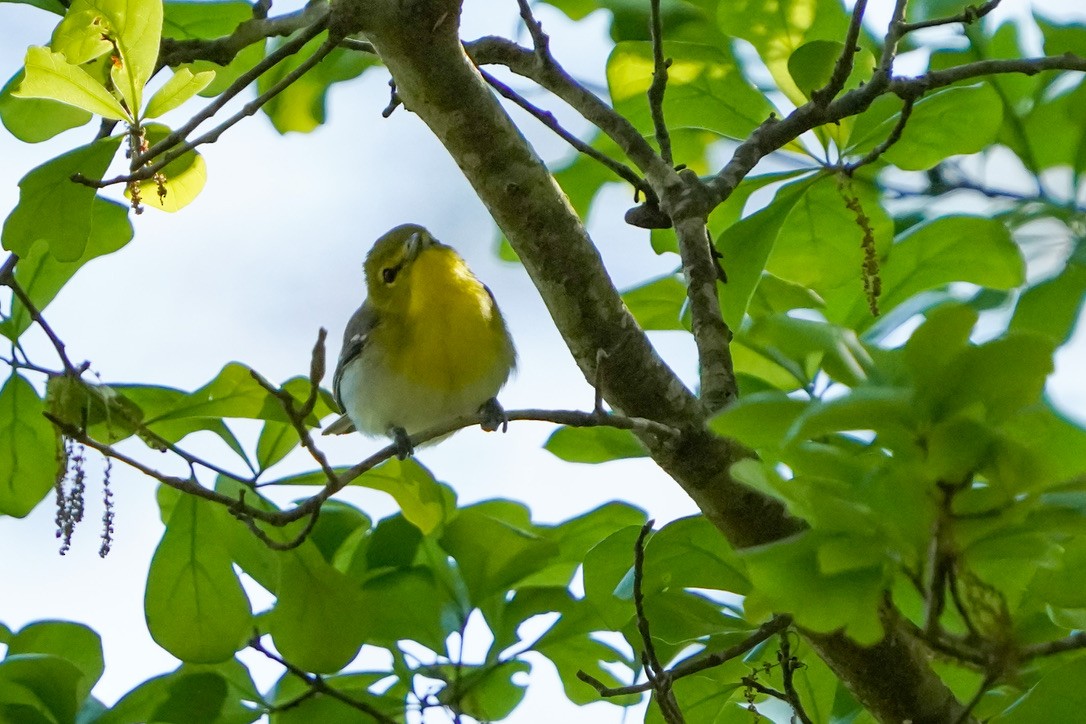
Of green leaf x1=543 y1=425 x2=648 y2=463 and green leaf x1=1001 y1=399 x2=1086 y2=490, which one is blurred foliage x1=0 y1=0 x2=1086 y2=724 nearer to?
green leaf x1=543 y1=425 x2=648 y2=463

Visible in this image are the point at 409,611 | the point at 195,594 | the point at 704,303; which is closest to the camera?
the point at 704,303

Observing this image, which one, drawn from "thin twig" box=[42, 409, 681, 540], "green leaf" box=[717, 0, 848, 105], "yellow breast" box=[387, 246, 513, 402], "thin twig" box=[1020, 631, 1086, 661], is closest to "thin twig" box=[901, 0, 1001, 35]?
"green leaf" box=[717, 0, 848, 105]

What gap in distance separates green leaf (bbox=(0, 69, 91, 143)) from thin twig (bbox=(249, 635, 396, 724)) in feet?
2.37

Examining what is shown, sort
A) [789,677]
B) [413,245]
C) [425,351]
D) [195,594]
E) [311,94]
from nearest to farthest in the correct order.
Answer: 1. [789,677]
2. [195,594]
3. [311,94]
4. [425,351]
5. [413,245]

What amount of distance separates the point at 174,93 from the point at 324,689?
Result: 0.77 m

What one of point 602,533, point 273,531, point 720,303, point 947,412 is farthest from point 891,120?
point 273,531

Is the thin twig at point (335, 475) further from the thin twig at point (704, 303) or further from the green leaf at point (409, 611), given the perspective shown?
the green leaf at point (409, 611)

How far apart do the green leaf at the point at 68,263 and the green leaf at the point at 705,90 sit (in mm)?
722

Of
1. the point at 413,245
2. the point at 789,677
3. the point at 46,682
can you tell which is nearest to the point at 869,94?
the point at 789,677

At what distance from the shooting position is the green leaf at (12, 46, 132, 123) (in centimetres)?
112

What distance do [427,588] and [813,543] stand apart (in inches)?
39.0

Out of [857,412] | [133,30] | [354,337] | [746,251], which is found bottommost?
[857,412]

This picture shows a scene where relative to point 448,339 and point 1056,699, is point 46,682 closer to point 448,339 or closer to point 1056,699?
point 448,339

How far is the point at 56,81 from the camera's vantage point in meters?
1.12
